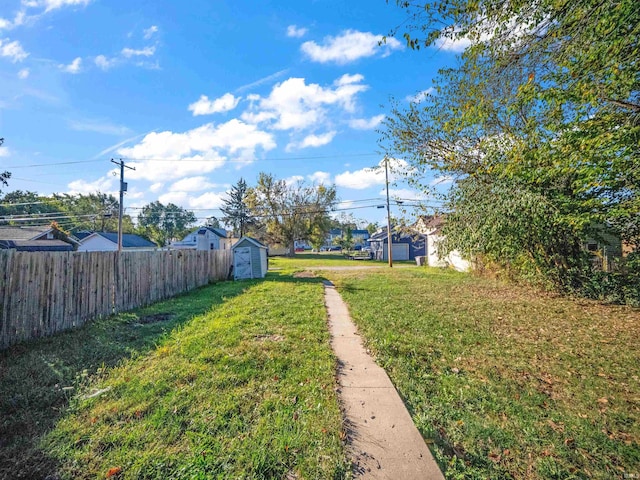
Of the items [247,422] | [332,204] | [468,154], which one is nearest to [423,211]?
[468,154]

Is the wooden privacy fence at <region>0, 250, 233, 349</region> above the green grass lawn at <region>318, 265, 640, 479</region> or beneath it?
above

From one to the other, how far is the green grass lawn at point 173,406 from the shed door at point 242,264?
9.21 meters

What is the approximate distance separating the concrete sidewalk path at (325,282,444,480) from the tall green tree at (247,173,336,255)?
109 feet

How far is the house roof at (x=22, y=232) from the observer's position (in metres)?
16.9

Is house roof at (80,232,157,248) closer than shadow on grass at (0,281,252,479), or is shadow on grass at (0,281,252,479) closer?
shadow on grass at (0,281,252,479)

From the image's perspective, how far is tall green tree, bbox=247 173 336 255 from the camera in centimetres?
→ 3672

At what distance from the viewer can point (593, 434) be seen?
8.41ft

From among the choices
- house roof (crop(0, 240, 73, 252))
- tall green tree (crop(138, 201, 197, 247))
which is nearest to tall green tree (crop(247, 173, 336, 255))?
house roof (crop(0, 240, 73, 252))

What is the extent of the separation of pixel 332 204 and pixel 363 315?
3152cm

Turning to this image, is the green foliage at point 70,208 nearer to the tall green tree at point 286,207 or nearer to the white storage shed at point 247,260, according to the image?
the tall green tree at point 286,207

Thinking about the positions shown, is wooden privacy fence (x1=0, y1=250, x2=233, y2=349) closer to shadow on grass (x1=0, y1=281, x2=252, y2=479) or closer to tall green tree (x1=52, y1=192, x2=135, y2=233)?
shadow on grass (x1=0, y1=281, x2=252, y2=479)

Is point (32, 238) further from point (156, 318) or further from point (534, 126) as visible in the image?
point (534, 126)

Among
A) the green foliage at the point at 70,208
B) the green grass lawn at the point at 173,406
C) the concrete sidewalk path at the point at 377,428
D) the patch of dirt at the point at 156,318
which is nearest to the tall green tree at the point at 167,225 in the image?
the green foliage at the point at 70,208

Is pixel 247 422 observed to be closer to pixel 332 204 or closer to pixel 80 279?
pixel 80 279
